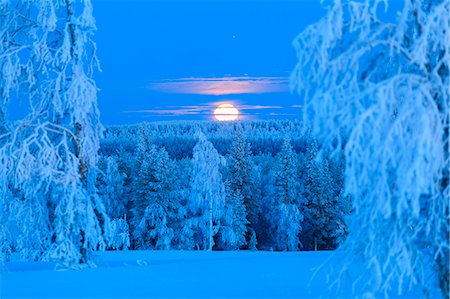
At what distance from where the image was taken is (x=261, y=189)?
54094 millimetres

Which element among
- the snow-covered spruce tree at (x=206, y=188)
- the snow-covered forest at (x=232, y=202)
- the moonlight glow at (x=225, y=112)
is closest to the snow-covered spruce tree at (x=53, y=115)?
the snow-covered spruce tree at (x=206, y=188)

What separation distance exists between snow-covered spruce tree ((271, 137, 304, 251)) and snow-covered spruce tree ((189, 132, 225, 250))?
269 inches

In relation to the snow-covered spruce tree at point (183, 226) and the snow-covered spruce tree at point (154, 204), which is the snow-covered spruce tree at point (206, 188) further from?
the snow-covered spruce tree at point (154, 204)

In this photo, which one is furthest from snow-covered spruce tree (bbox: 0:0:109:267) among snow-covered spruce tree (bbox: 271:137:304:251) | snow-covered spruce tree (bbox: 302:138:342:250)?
snow-covered spruce tree (bbox: 302:138:342:250)

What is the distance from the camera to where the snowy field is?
1179 centimetres

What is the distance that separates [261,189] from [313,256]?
1392 inches

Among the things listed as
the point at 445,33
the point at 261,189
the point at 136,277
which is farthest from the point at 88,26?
the point at 261,189

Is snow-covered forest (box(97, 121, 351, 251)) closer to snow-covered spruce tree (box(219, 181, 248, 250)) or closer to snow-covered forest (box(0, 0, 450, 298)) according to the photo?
snow-covered spruce tree (box(219, 181, 248, 250))

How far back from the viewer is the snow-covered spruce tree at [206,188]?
3541cm

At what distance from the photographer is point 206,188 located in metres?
37.4

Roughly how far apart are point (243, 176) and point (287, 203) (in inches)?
144

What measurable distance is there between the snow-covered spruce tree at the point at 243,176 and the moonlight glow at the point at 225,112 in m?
9.77

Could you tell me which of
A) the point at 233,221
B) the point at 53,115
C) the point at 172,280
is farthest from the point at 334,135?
the point at 233,221

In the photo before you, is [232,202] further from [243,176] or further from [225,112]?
[225,112]
